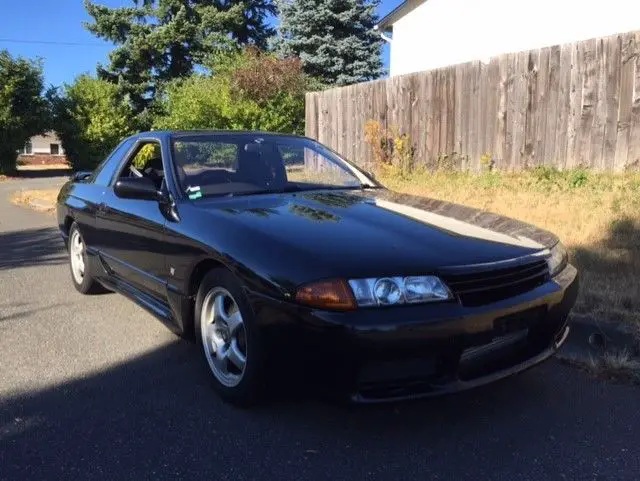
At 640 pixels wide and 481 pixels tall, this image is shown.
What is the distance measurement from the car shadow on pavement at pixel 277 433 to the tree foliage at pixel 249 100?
42.0 ft

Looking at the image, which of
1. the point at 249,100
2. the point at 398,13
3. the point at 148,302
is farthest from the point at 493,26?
the point at 148,302

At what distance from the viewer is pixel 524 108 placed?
28.7 ft

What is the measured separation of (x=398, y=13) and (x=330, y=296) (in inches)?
772

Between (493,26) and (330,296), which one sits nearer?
(330,296)

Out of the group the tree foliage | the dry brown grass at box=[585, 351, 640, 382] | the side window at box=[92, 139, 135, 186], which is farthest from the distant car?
the tree foliage

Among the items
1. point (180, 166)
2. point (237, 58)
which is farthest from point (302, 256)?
point (237, 58)

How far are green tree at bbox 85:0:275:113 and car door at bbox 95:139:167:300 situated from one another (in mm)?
29263

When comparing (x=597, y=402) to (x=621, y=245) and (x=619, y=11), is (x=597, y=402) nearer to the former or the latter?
(x=621, y=245)

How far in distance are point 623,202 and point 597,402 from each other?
12.0 feet

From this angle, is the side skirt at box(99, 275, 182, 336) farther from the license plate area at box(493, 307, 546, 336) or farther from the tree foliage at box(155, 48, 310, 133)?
the tree foliage at box(155, 48, 310, 133)

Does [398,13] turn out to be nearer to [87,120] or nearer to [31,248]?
[31,248]

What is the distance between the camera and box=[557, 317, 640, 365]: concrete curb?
3.95 meters

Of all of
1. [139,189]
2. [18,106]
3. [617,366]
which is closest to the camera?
[617,366]

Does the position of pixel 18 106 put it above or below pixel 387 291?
above
